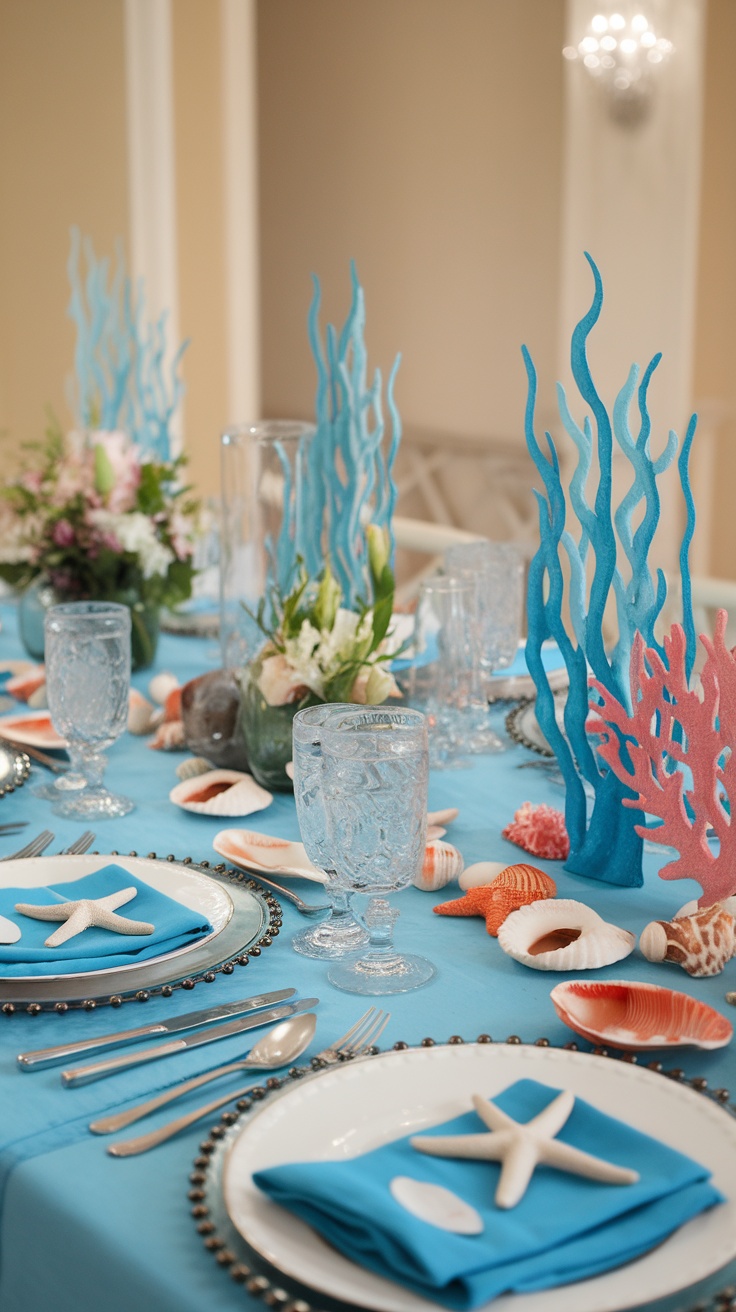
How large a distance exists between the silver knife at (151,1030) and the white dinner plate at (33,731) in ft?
2.34

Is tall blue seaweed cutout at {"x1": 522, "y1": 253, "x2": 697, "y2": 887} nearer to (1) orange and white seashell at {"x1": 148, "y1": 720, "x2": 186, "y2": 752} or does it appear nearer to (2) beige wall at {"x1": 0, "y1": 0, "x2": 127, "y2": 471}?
(1) orange and white seashell at {"x1": 148, "y1": 720, "x2": 186, "y2": 752}

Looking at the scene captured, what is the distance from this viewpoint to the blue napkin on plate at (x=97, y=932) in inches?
38.4

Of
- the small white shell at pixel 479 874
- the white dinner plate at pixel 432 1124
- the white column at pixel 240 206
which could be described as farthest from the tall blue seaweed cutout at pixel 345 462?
the white column at pixel 240 206

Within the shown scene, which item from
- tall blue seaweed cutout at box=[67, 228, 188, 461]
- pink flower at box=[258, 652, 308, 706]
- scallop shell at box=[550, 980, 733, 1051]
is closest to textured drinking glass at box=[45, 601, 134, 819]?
pink flower at box=[258, 652, 308, 706]

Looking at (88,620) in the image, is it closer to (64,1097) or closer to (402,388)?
(64,1097)

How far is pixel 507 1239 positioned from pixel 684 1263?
0.08 meters

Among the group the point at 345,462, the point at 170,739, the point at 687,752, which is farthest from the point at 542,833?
the point at 345,462

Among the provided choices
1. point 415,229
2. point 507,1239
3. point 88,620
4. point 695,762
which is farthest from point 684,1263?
point 415,229

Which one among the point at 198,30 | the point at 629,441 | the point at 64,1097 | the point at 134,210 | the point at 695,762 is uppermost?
the point at 198,30

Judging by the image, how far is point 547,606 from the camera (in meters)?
1.29

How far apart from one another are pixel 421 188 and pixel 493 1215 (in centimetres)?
509

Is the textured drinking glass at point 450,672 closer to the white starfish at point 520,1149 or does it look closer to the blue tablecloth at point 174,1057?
the blue tablecloth at point 174,1057

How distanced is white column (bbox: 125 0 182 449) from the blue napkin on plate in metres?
3.29

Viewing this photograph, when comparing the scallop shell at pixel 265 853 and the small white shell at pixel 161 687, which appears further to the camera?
the small white shell at pixel 161 687
